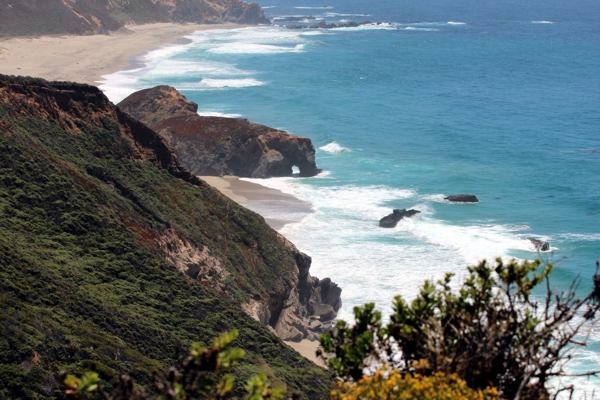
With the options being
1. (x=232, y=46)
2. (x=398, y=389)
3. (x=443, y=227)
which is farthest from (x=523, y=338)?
(x=232, y=46)

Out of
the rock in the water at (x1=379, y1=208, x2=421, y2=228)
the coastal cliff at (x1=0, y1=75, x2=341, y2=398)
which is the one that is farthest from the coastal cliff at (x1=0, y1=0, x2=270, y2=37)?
the coastal cliff at (x1=0, y1=75, x2=341, y2=398)

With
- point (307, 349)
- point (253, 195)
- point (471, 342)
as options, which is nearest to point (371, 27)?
point (253, 195)

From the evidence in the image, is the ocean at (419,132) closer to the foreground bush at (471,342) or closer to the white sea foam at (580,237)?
the white sea foam at (580,237)

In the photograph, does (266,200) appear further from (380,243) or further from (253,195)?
(380,243)

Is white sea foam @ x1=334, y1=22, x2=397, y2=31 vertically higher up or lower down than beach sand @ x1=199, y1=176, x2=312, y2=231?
higher up

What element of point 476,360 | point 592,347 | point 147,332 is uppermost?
point 476,360

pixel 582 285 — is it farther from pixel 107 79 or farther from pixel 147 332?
pixel 107 79

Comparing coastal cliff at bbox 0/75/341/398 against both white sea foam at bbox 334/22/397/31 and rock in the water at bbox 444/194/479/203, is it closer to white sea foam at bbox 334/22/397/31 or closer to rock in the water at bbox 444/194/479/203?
rock in the water at bbox 444/194/479/203
